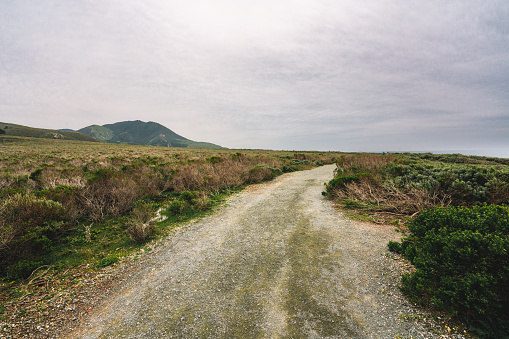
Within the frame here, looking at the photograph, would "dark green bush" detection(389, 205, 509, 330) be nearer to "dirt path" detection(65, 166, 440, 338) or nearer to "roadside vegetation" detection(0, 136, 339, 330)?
"dirt path" detection(65, 166, 440, 338)

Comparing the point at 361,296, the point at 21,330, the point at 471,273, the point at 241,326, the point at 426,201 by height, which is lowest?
the point at 21,330

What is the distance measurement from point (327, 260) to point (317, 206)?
14.0 feet

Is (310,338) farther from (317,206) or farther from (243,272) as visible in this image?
(317,206)

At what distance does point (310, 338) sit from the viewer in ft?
8.75

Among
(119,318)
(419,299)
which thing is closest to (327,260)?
(419,299)

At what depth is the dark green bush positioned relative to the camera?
98.0 inches

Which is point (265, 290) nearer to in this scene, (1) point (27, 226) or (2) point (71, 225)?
(1) point (27, 226)

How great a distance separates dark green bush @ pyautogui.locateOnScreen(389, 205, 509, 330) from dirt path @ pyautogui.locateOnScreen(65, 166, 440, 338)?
0.58 meters

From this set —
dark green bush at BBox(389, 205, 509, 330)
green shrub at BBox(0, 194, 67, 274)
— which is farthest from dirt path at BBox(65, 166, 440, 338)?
green shrub at BBox(0, 194, 67, 274)

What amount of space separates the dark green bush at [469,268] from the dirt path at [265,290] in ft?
1.89

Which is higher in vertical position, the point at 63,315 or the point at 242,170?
the point at 242,170

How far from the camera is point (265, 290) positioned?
360 cm

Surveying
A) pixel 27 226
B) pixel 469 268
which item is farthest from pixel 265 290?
pixel 27 226

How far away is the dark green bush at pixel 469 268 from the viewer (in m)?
2.49
